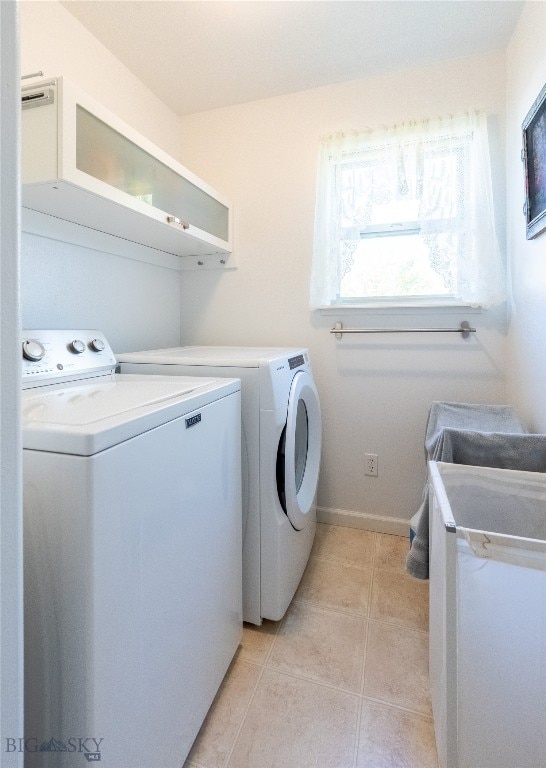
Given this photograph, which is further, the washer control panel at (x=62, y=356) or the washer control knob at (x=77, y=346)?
the washer control knob at (x=77, y=346)

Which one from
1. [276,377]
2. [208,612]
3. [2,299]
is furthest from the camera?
[276,377]

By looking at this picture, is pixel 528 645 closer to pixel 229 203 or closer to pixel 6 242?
pixel 6 242

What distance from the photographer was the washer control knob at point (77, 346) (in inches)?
53.9

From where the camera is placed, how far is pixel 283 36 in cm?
171

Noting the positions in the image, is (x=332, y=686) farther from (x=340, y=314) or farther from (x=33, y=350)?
(x=340, y=314)

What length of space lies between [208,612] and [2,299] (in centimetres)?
99

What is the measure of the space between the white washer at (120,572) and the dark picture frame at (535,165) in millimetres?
1328

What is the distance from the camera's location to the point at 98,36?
1.71 metres

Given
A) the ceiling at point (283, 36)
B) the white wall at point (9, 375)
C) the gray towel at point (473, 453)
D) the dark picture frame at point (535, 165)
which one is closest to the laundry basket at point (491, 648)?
the gray towel at point (473, 453)

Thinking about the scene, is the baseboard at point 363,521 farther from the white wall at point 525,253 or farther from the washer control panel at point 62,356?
the washer control panel at point 62,356

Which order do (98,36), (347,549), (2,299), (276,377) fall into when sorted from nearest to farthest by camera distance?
1. (2,299)
2. (276,377)
3. (98,36)
4. (347,549)

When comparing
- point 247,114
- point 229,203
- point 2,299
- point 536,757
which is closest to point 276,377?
point 2,299

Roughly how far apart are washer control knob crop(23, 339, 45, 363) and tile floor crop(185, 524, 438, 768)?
123 centimetres

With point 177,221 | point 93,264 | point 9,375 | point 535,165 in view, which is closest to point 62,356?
point 93,264
